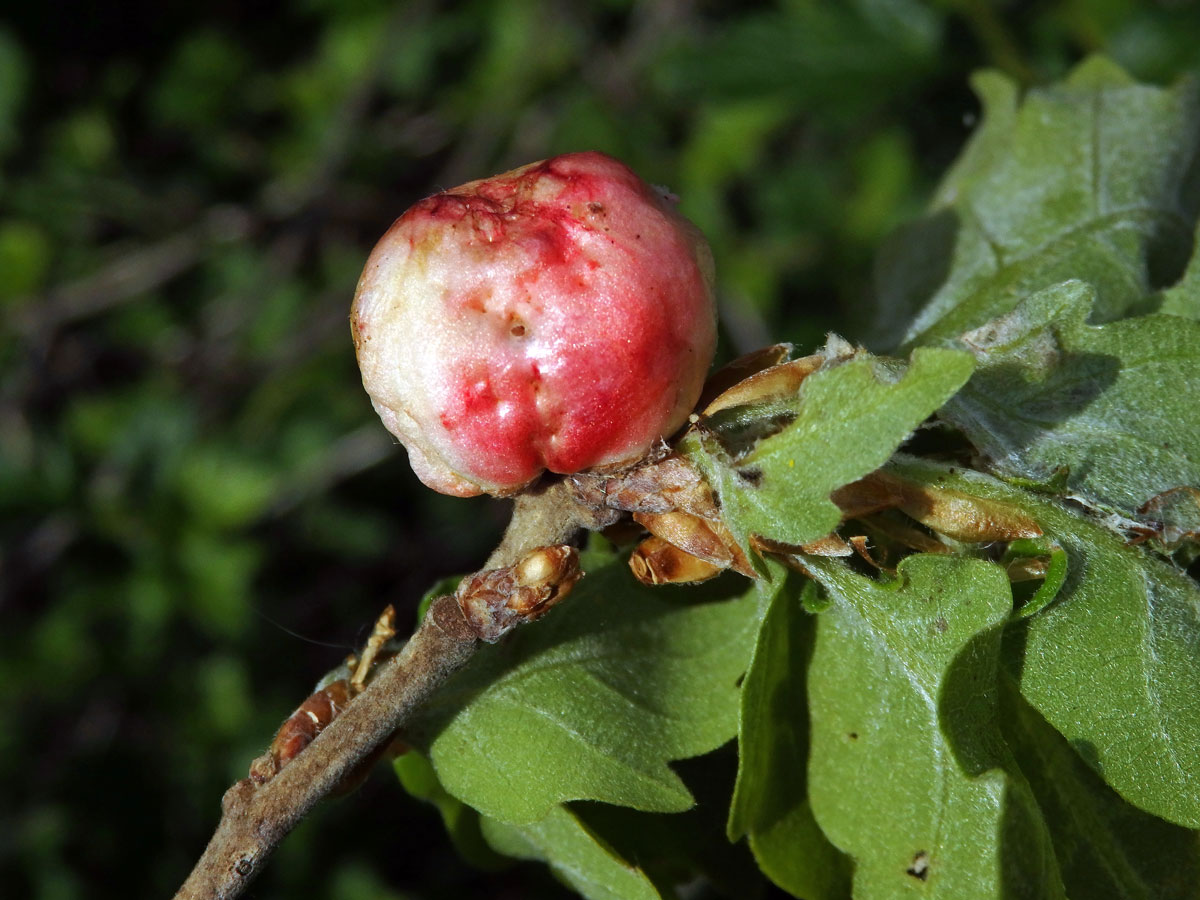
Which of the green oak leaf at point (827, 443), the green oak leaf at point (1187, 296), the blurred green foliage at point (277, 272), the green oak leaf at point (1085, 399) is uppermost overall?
the green oak leaf at point (827, 443)

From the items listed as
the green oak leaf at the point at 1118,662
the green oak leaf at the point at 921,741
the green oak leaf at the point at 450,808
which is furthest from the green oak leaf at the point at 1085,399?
the green oak leaf at the point at 450,808

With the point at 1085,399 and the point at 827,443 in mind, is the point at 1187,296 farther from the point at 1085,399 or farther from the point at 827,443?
the point at 827,443

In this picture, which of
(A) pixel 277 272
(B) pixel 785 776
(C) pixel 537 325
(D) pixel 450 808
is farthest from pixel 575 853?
(A) pixel 277 272

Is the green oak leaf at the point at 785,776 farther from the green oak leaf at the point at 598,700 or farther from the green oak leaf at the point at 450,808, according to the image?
the green oak leaf at the point at 450,808

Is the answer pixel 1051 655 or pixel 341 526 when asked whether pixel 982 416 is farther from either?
pixel 341 526

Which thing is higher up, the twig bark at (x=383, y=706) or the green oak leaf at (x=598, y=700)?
the twig bark at (x=383, y=706)

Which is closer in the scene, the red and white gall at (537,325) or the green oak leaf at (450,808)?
the red and white gall at (537,325)
